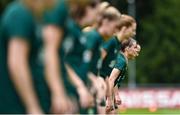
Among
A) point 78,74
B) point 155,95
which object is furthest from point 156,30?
point 78,74

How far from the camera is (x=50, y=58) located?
8391 mm

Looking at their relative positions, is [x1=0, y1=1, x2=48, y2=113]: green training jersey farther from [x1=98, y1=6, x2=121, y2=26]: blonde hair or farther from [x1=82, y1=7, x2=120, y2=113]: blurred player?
[x1=98, y1=6, x2=121, y2=26]: blonde hair

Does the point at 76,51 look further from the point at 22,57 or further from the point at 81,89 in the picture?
the point at 22,57

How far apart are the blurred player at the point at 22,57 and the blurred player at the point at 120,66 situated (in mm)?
5977

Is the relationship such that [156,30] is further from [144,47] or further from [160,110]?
[160,110]

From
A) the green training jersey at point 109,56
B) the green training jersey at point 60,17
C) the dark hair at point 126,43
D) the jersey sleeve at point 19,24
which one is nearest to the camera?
the jersey sleeve at point 19,24

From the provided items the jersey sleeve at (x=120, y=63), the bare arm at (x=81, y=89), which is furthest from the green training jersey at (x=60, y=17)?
the jersey sleeve at (x=120, y=63)

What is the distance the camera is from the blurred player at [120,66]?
15.4 m

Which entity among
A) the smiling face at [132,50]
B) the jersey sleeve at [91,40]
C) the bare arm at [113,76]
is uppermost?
the jersey sleeve at [91,40]

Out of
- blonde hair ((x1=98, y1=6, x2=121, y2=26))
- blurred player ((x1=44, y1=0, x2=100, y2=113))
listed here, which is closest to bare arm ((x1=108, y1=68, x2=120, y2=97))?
blonde hair ((x1=98, y1=6, x2=121, y2=26))

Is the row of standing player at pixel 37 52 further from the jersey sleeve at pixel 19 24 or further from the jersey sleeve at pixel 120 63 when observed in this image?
the jersey sleeve at pixel 120 63

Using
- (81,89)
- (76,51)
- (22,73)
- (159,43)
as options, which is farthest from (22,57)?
(159,43)

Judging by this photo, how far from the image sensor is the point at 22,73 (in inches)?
320

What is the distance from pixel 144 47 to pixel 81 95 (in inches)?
2111
